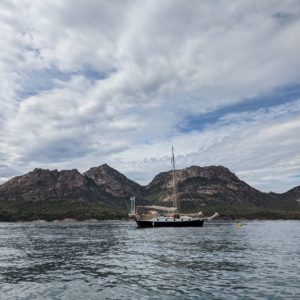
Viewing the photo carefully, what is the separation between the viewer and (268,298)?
90.2ft

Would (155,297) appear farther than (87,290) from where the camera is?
No

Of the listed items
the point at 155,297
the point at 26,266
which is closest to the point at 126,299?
the point at 155,297

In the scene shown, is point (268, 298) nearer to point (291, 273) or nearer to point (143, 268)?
point (291, 273)

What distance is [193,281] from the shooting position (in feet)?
113

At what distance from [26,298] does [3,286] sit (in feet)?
19.1

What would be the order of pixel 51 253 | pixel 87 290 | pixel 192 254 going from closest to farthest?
pixel 87 290, pixel 192 254, pixel 51 253

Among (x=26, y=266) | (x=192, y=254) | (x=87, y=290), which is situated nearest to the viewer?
(x=87, y=290)

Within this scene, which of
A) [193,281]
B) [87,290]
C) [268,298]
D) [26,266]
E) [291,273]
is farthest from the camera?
[26,266]

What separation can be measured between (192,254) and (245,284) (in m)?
23.8

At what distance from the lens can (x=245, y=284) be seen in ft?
107

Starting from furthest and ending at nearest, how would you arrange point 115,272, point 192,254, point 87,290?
1. point 192,254
2. point 115,272
3. point 87,290

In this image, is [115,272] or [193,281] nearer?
[193,281]

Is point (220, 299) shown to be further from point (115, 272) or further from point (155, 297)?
point (115, 272)

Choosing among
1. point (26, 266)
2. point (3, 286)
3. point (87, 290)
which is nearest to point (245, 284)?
point (87, 290)
